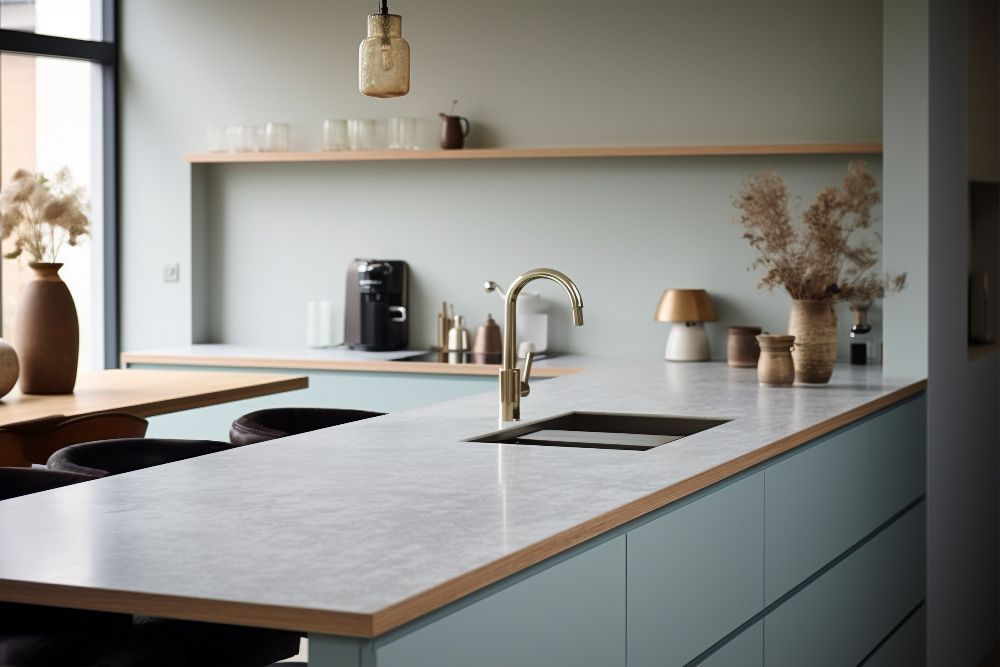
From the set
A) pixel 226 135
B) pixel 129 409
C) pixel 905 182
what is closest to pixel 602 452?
pixel 129 409

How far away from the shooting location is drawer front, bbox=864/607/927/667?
360cm

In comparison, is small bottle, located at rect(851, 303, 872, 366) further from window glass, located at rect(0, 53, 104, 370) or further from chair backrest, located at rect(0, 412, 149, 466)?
window glass, located at rect(0, 53, 104, 370)

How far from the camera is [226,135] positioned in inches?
239

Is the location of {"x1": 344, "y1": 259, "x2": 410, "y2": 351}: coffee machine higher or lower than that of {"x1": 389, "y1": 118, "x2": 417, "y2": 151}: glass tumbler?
lower

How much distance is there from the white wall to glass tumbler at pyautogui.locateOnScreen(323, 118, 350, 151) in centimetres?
16

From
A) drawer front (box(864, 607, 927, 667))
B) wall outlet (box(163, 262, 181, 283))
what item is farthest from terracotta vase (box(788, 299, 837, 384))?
wall outlet (box(163, 262, 181, 283))

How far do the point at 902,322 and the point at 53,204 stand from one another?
8.65ft

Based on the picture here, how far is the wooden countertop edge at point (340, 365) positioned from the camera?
518 centimetres

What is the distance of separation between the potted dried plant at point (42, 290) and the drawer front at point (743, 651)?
92.5 inches

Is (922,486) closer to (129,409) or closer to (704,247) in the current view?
(704,247)

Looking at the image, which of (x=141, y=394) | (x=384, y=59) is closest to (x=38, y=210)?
(x=141, y=394)

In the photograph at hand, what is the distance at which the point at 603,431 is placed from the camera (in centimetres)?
330

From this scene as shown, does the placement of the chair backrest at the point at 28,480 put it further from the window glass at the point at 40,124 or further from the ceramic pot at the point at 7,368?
the window glass at the point at 40,124

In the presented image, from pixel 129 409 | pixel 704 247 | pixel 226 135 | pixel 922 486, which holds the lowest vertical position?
pixel 922 486
